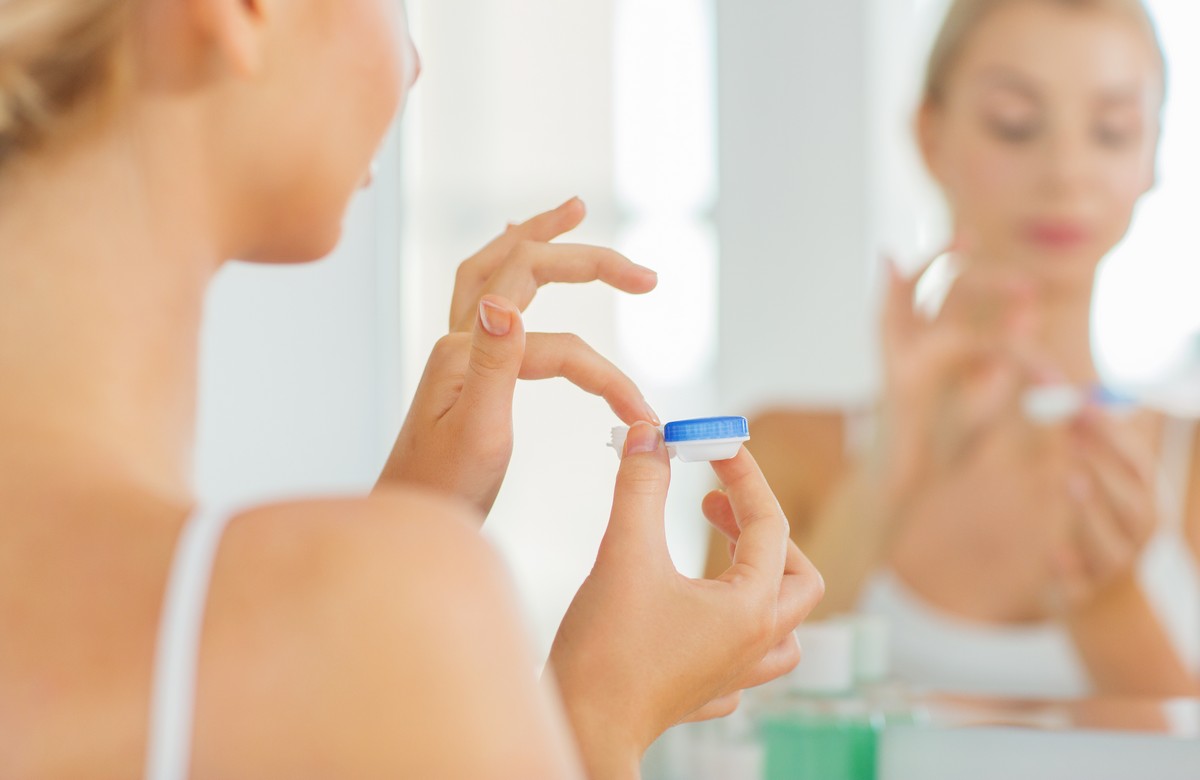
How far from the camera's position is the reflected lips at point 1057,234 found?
2.77 ft

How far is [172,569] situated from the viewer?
288mm

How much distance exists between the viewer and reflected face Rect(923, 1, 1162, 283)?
0.82m

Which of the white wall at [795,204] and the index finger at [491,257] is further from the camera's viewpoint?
the white wall at [795,204]

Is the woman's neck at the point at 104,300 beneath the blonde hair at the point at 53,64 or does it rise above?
beneath

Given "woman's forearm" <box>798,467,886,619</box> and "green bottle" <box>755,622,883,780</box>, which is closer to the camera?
"green bottle" <box>755,622,883,780</box>

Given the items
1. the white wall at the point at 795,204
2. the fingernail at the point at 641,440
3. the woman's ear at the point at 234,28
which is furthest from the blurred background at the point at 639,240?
the woman's ear at the point at 234,28

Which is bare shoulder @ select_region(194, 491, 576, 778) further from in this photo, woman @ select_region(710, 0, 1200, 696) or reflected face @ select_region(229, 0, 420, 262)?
woman @ select_region(710, 0, 1200, 696)

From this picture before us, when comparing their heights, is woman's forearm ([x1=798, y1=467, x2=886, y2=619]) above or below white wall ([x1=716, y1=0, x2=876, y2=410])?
below

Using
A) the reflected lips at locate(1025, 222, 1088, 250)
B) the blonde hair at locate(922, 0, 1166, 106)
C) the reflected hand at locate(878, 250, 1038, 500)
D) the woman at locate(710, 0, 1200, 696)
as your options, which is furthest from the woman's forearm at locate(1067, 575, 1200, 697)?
the blonde hair at locate(922, 0, 1166, 106)

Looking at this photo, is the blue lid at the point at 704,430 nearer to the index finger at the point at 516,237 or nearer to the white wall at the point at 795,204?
the index finger at the point at 516,237

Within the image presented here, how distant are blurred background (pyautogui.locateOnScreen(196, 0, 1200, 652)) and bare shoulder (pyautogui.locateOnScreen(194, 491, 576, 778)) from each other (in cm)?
65

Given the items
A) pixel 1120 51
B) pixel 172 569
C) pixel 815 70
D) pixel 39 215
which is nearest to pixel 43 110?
pixel 39 215

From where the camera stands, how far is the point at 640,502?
0.42m

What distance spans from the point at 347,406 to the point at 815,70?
0.54 m
